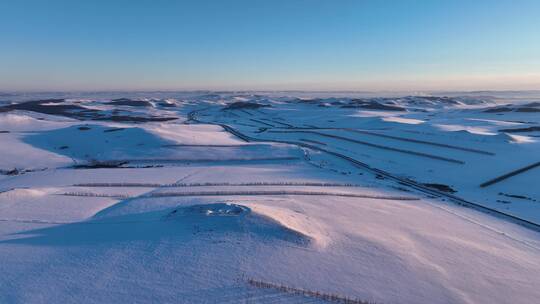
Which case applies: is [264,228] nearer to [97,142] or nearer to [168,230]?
[168,230]

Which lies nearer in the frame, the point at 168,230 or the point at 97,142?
the point at 168,230

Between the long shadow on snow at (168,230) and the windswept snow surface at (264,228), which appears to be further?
the long shadow on snow at (168,230)

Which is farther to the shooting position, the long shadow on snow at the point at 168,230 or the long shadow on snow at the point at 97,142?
the long shadow on snow at the point at 97,142

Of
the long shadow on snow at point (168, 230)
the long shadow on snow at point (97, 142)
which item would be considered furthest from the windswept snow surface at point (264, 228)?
the long shadow on snow at point (97, 142)

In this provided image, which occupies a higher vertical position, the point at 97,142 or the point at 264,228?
the point at 264,228

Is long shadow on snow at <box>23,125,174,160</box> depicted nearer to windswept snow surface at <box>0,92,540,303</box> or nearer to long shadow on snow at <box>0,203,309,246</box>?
windswept snow surface at <box>0,92,540,303</box>

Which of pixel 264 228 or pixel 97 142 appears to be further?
pixel 97 142

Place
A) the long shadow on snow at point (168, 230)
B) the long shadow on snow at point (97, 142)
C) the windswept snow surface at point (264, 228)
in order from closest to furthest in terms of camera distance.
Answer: the windswept snow surface at point (264, 228) < the long shadow on snow at point (168, 230) < the long shadow on snow at point (97, 142)

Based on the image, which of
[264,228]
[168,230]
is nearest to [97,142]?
[168,230]

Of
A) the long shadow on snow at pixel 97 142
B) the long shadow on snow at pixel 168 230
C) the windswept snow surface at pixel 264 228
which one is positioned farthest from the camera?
the long shadow on snow at pixel 97 142

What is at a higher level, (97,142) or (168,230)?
(168,230)

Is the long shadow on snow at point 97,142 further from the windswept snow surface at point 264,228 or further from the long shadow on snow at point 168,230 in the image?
the long shadow on snow at point 168,230

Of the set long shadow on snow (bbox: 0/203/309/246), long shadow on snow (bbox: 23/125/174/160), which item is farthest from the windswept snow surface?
long shadow on snow (bbox: 23/125/174/160)
